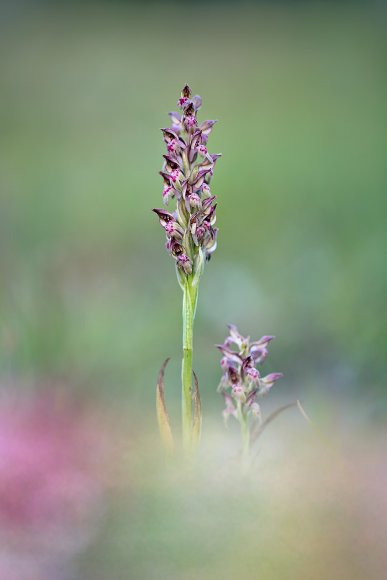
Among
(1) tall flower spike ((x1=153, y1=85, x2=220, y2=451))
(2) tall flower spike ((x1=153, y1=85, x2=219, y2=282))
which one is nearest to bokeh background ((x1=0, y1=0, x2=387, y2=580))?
(1) tall flower spike ((x1=153, y1=85, x2=220, y2=451))

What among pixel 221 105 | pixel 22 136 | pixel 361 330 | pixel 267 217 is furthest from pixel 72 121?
pixel 361 330

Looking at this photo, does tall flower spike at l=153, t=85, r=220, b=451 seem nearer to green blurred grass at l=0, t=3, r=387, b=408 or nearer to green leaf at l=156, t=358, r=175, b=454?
green leaf at l=156, t=358, r=175, b=454

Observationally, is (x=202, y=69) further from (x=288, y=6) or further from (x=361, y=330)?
(x=361, y=330)

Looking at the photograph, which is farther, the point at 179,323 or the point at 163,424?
the point at 179,323

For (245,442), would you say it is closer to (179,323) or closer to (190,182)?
(190,182)

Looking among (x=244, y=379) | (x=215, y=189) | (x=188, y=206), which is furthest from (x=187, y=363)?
(x=215, y=189)

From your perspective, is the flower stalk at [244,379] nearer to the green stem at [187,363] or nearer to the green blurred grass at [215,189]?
the green stem at [187,363]

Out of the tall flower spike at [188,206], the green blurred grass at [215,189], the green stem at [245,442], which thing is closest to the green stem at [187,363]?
the tall flower spike at [188,206]
